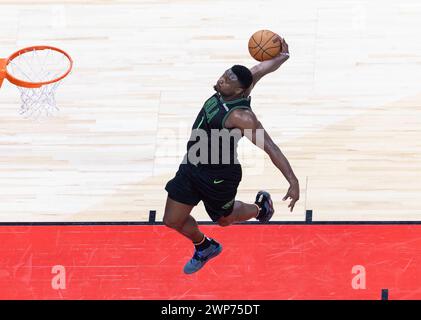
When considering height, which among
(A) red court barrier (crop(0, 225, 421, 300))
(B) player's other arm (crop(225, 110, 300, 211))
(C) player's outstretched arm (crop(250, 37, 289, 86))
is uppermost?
(C) player's outstretched arm (crop(250, 37, 289, 86))

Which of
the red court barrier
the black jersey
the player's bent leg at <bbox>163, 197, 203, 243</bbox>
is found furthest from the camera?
the red court barrier

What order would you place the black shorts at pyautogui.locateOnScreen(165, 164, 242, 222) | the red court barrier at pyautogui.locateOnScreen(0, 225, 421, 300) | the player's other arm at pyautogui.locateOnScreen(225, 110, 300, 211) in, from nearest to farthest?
the player's other arm at pyautogui.locateOnScreen(225, 110, 300, 211), the black shorts at pyautogui.locateOnScreen(165, 164, 242, 222), the red court barrier at pyautogui.locateOnScreen(0, 225, 421, 300)

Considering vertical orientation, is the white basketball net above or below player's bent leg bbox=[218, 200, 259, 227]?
above

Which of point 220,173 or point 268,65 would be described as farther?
point 268,65

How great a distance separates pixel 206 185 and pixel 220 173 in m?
0.18

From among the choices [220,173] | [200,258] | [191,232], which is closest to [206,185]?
[220,173]

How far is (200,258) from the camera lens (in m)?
14.1

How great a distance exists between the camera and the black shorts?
535 inches


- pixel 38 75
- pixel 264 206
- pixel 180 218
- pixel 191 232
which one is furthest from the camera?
pixel 38 75

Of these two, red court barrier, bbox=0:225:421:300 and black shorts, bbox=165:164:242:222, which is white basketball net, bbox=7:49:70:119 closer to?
red court barrier, bbox=0:225:421:300

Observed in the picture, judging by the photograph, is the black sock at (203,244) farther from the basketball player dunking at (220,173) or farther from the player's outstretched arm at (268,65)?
the player's outstretched arm at (268,65)

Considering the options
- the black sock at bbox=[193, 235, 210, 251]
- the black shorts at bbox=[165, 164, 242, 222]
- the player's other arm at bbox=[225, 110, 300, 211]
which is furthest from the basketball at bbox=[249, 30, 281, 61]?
the black sock at bbox=[193, 235, 210, 251]

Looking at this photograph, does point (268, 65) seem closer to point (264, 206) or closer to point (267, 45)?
point (267, 45)

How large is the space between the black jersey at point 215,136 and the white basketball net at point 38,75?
278 cm
